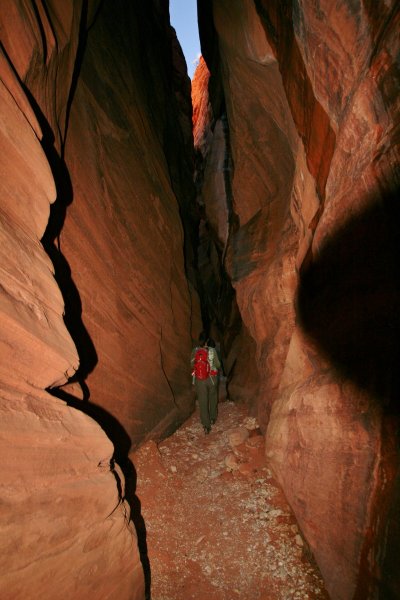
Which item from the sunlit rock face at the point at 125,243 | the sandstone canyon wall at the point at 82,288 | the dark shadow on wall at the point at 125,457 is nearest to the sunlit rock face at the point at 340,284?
the dark shadow on wall at the point at 125,457

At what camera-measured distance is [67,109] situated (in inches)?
183

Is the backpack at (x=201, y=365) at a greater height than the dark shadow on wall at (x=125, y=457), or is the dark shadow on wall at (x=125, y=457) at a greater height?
the backpack at (x=201, y=365)

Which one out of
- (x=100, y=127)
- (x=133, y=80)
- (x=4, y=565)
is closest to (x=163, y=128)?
(x=133, y=80)

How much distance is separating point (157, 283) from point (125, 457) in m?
3.32

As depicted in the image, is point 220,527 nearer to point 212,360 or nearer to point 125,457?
point 125,457

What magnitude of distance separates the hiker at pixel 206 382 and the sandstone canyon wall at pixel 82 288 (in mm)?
553

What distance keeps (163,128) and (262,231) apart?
4.35 meters

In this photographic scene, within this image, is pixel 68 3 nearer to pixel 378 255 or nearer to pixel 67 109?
pixel 67 109

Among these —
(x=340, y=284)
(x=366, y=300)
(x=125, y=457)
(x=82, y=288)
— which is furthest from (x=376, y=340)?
(x=125, y=457)

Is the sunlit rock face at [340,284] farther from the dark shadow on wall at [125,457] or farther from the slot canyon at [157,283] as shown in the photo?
the dark shadow on wall at [125,457]

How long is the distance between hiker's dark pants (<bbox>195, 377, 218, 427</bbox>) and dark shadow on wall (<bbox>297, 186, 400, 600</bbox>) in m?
4.21

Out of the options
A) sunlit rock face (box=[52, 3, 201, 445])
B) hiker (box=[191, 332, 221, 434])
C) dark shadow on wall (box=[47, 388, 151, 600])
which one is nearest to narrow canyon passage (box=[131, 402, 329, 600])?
dark shadow on wall (box=[47, 388, 151, 600])

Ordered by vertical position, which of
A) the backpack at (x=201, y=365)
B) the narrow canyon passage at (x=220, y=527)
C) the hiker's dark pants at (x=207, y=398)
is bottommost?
the narrow canyon passage at (x=220, y=527)

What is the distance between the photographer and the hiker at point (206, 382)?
7062mm
